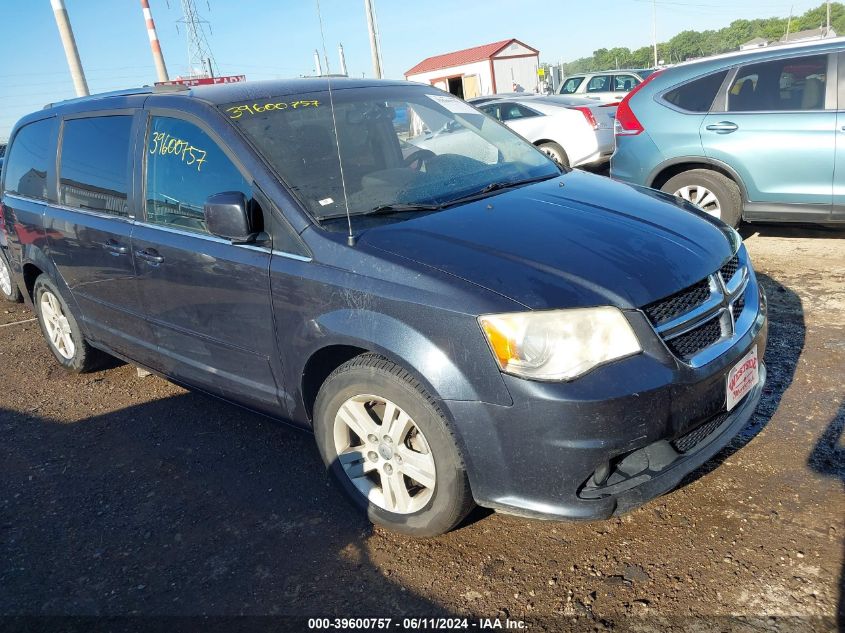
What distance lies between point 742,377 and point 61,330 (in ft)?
14.5

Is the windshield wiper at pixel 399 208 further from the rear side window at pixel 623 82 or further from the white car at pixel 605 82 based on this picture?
the rear side window at pixel 623 82

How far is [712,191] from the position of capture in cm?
587

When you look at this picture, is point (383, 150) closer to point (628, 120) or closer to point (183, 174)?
point (183, 174)

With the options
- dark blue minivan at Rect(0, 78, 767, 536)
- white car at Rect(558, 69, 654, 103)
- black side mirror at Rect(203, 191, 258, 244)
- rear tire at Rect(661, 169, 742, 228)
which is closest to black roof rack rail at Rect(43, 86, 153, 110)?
dark blue minivan at Rect(0, 78, 767, 536)

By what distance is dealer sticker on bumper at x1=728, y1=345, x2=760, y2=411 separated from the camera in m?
2.50

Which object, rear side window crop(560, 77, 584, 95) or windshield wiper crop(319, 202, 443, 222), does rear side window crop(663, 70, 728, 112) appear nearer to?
windshield wiper crop(319, 202, 443, 222)

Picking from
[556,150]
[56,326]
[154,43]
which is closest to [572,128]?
[556,150]

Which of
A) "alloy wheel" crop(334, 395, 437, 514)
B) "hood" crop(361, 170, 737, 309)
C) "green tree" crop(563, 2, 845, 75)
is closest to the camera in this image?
"hood" crop(361, 170, 737, 309)

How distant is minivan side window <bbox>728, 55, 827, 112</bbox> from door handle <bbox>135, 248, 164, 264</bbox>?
15.9ft

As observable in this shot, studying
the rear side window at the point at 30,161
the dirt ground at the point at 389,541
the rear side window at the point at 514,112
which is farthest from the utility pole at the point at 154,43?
the dirt ground at the point at 389,541

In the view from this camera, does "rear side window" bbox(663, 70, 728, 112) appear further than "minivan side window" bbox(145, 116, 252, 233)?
Yes

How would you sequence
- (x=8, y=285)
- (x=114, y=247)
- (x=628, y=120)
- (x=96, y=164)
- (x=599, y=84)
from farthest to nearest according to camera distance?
(x=599, y=84) < (x=8, y=285) < (x=628, y=120) < (x=96, y=164) < (x=114, y=247)

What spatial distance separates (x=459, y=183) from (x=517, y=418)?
4.56 feet

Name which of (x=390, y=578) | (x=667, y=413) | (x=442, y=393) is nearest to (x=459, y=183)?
(x=442, y=393)
